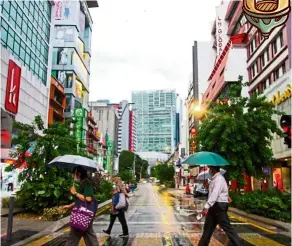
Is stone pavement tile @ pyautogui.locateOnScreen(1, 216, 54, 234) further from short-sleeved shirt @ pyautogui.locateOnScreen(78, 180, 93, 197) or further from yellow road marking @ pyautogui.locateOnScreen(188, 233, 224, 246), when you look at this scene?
short-sleeved shirt @ pyautogui.locateOnScreen(78, 180, 93, 197)

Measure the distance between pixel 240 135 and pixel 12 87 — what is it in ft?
76.9

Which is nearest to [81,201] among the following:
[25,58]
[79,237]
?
[79,237]

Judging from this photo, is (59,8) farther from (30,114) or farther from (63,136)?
(63,136)

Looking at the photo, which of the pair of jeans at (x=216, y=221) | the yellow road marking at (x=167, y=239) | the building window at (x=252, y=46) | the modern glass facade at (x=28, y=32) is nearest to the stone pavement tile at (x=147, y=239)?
the yellow road marking at (x=167, y=239)

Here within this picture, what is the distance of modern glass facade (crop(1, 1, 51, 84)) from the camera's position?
115ft

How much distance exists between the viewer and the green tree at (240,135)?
66.0 feet

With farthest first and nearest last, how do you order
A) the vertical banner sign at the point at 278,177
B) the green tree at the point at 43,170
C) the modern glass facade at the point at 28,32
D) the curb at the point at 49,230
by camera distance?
the modern glass facade at the point at 28,32 → the vertical banner sign at the point at 278,177 → the green tree at the point at 43,170 → the curb at the point at 49,230

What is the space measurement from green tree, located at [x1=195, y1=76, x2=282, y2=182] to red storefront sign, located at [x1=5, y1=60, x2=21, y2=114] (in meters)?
20.2

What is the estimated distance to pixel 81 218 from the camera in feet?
20.6

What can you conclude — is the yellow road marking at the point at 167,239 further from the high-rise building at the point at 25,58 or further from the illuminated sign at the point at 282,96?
the high-rise building at the point at 25,58

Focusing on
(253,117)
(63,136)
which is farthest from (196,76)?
(63,136)

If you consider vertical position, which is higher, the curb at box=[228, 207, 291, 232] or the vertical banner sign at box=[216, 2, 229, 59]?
the vertical banner sign at box=[216, 2, 229, 59]

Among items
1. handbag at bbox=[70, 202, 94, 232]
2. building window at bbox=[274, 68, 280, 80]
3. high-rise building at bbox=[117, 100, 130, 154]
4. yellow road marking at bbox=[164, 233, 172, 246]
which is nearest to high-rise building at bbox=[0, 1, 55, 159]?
yellow road marking at bbox=[164, 233, 172, 246]

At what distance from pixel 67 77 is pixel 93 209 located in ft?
202
